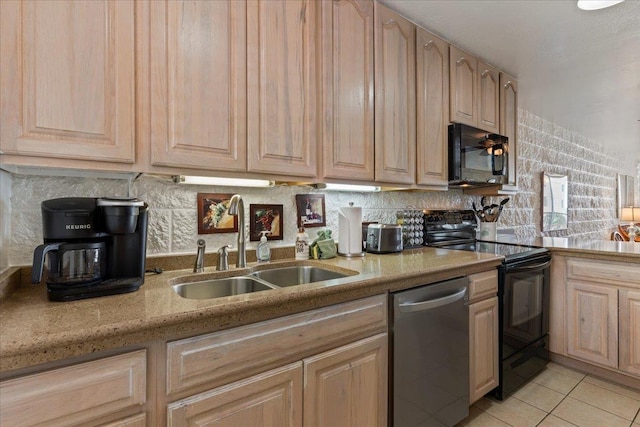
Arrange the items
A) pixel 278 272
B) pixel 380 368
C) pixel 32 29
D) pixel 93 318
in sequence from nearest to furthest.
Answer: pixel 93 318
pixel 32 29
pixel 380 368
pixel 278 272

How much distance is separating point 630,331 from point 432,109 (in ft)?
6.64

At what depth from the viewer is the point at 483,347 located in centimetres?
182

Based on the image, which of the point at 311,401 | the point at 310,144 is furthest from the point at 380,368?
the point at 310,144

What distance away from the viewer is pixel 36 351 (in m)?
Answer: 0.70

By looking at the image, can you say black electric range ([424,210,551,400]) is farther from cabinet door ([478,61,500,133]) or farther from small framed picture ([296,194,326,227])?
small framed picture ([296,194,326,227])

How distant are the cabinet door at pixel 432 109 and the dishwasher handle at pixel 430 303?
29.2 inches

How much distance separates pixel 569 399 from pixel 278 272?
2.09 meters

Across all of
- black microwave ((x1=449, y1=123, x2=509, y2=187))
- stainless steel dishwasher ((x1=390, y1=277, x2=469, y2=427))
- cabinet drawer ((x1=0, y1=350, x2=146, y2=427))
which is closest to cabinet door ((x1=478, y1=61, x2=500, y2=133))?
black microwave ((x1=449, y1=123, x2=509, y2=187))

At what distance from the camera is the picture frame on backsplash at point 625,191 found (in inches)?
247

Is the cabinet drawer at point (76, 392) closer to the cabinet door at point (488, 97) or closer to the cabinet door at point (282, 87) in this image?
Result: the cabinet door at point (282, 87)

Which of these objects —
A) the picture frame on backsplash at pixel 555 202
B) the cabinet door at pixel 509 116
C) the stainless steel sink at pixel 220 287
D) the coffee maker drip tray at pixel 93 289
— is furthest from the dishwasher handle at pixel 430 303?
the picture frame on backsplash at pixel 555 202

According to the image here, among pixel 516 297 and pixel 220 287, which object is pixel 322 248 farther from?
pixel 516 297

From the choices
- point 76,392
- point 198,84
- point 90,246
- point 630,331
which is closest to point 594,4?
point 630,331

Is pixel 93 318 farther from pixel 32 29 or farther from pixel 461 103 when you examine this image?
pixel 461 103
